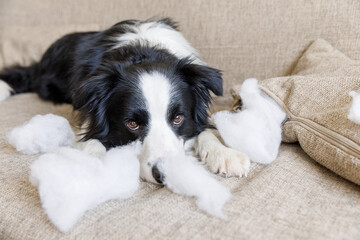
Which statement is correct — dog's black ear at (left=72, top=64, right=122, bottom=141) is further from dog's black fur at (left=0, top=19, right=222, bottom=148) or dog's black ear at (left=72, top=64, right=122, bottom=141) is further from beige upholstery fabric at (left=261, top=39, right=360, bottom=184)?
beige upholstery fabric at (left=261, top=39, right=360, bottom=184)

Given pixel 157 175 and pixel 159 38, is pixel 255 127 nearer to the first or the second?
pixel 157 175

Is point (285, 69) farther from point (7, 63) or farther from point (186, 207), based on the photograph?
point (7, 63)

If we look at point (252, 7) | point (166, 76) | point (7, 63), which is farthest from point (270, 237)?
point (7, 63)

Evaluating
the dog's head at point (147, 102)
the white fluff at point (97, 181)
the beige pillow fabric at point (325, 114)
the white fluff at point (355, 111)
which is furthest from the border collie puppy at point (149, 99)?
the white fluff at point (355, 111)

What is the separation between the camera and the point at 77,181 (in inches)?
45.6

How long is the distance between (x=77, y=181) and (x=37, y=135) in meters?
0.54

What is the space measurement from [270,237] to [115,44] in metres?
1.48

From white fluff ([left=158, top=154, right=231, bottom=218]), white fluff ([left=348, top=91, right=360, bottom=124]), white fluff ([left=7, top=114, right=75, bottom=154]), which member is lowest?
white fluff ([left=7, top=114, right=75, bottom=154])

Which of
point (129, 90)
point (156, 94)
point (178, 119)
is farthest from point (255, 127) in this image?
point (129, 90)

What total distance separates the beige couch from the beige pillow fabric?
0.09m

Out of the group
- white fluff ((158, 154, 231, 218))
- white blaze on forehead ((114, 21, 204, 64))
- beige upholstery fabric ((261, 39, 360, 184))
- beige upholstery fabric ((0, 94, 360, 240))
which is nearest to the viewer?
beige upholstery fabric ((0, 94, 360, 240))

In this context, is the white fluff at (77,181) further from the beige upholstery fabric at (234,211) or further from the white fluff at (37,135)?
the white fluff at (37,135)

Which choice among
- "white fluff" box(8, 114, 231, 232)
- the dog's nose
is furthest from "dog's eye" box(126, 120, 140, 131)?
the dog's nose

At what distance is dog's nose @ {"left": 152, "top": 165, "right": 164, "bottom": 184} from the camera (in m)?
1.34
